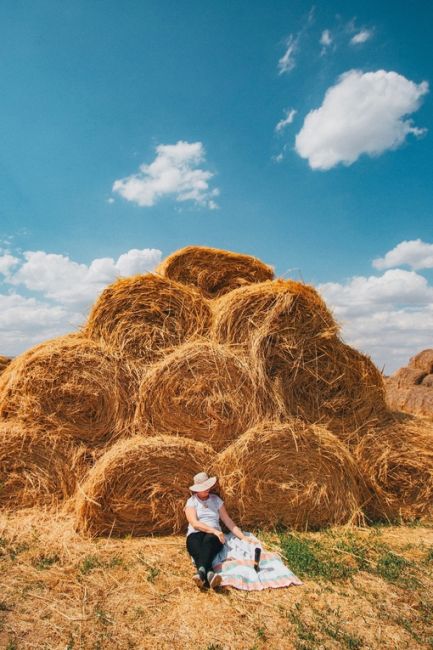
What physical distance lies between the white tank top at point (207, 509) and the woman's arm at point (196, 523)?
5 centimetres

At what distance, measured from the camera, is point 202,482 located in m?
4.41

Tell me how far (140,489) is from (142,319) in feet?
6.17

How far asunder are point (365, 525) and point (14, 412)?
397cm

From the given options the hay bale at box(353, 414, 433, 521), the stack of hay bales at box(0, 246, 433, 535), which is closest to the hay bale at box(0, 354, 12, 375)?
the stack of hay bales at box(0, 246, 433, 535)

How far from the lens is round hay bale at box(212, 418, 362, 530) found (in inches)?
183

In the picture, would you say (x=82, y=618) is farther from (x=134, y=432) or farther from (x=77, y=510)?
(x=134, y=432)

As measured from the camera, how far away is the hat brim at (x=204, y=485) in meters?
4.30

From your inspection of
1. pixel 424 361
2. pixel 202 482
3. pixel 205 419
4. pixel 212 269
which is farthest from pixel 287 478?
pixel 424 361

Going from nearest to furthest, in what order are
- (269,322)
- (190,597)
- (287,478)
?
(190,597) < (287,478) < (269,322)

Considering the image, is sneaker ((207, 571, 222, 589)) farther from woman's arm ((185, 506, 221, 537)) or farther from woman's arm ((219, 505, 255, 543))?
woman's arm ((219, 505, 255, 543))

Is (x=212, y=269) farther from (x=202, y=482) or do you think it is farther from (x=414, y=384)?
(x=414, y=384)

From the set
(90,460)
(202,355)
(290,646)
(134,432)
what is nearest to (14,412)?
(90,460)

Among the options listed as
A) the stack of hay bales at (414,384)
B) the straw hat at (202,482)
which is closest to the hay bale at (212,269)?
the straw hat at (202,482)

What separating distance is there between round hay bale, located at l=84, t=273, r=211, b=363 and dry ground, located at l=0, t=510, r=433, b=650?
6.53 ft
